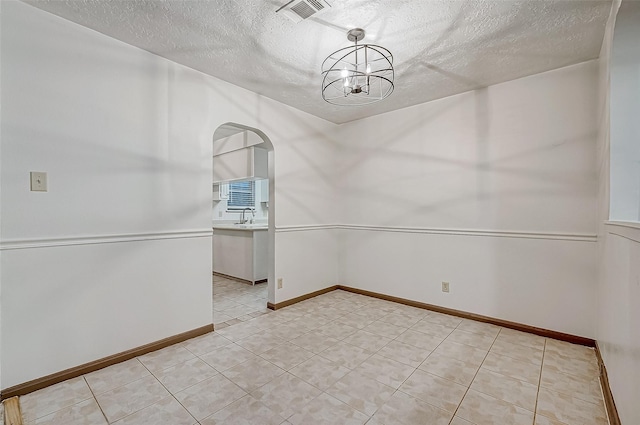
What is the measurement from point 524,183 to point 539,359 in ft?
5.04

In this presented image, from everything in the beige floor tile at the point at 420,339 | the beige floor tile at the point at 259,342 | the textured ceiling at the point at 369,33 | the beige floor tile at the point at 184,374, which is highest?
the textured ceiling at the point at 369,33

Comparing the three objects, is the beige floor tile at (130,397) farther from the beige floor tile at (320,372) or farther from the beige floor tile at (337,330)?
the beige floor tile at (337,330)

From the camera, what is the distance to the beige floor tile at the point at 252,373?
195 centimetres

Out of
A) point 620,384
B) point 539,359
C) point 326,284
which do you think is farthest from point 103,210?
point 539,359

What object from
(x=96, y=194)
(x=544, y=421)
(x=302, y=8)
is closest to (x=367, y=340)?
(x=544, y=421)

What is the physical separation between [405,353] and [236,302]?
218cm

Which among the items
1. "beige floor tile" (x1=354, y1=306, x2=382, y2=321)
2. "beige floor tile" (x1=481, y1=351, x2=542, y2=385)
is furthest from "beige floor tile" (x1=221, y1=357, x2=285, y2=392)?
"beige floor tile" (x1=481, y1=351, x2=542, y2=385)

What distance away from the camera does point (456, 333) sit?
2.75 meters

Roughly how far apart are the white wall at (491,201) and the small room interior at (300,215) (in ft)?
0.07

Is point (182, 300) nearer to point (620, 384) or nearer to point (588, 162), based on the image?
point (620, 384)

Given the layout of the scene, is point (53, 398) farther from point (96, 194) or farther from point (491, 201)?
point (491, 201)

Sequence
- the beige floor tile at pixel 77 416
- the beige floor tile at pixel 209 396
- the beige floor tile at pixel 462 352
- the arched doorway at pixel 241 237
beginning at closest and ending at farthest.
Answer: the beige floor tile at pixel 77 416 < the beige floor tile at pixel 209 396 < the beige floor tile at pixel 462 352 < the arched doorway at pixel 241 237

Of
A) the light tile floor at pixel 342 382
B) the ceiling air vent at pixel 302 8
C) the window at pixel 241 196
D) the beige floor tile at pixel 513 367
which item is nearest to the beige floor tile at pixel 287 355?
the light tile floor at pixel 342 382

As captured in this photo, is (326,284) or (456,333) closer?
(456,333)
